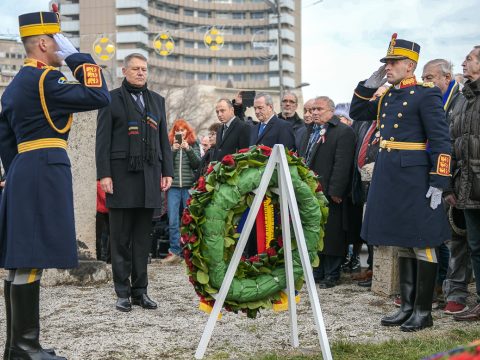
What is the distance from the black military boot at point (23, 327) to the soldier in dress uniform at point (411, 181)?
2.83 meters

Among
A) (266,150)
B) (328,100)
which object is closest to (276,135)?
(328,100)

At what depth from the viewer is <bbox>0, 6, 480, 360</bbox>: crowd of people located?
4723mm

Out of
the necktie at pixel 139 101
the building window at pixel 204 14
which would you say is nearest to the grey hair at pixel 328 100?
the necktie at pixel 139 101

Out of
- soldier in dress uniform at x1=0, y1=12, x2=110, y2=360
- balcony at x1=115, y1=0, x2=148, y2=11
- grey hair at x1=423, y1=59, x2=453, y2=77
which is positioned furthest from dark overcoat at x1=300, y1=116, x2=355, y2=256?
balcony at x1=115, y1=0, x2=148, y2=11

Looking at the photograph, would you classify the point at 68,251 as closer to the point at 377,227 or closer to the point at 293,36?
the point at 377,227

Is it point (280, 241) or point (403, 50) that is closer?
point (280, 241)

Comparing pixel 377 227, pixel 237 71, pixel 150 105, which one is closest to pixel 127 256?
pixel 150 105

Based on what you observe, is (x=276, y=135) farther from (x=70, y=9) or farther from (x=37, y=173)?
(x=70, y=9)

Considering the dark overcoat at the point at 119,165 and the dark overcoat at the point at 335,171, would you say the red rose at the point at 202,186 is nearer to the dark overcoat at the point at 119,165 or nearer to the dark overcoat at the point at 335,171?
the dark overcoat at the point at 119,165

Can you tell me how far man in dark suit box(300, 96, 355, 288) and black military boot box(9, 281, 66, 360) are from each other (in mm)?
4105

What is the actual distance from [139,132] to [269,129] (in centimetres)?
241

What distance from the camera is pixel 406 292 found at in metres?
6.04

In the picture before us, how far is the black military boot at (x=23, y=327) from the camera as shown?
4621 mm

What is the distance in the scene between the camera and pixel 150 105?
22.5 ft
